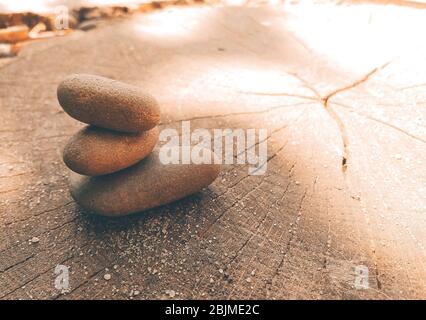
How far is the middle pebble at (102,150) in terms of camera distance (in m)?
1.30

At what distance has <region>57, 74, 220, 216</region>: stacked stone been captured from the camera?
4.24 ft

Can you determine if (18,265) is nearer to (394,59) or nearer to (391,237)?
(391,237)

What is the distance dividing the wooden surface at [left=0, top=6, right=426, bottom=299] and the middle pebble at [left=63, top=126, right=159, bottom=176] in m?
0.22

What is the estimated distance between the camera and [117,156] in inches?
53.0

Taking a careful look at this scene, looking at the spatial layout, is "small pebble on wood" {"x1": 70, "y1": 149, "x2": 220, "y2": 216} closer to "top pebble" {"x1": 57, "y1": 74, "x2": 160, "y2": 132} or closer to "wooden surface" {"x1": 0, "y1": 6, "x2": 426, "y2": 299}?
"wooden surface" {"x1": 0, "y1": 6, "x2": 426, "y2": 299}

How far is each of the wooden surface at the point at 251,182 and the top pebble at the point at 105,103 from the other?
14.8 inches

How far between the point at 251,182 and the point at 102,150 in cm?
64
